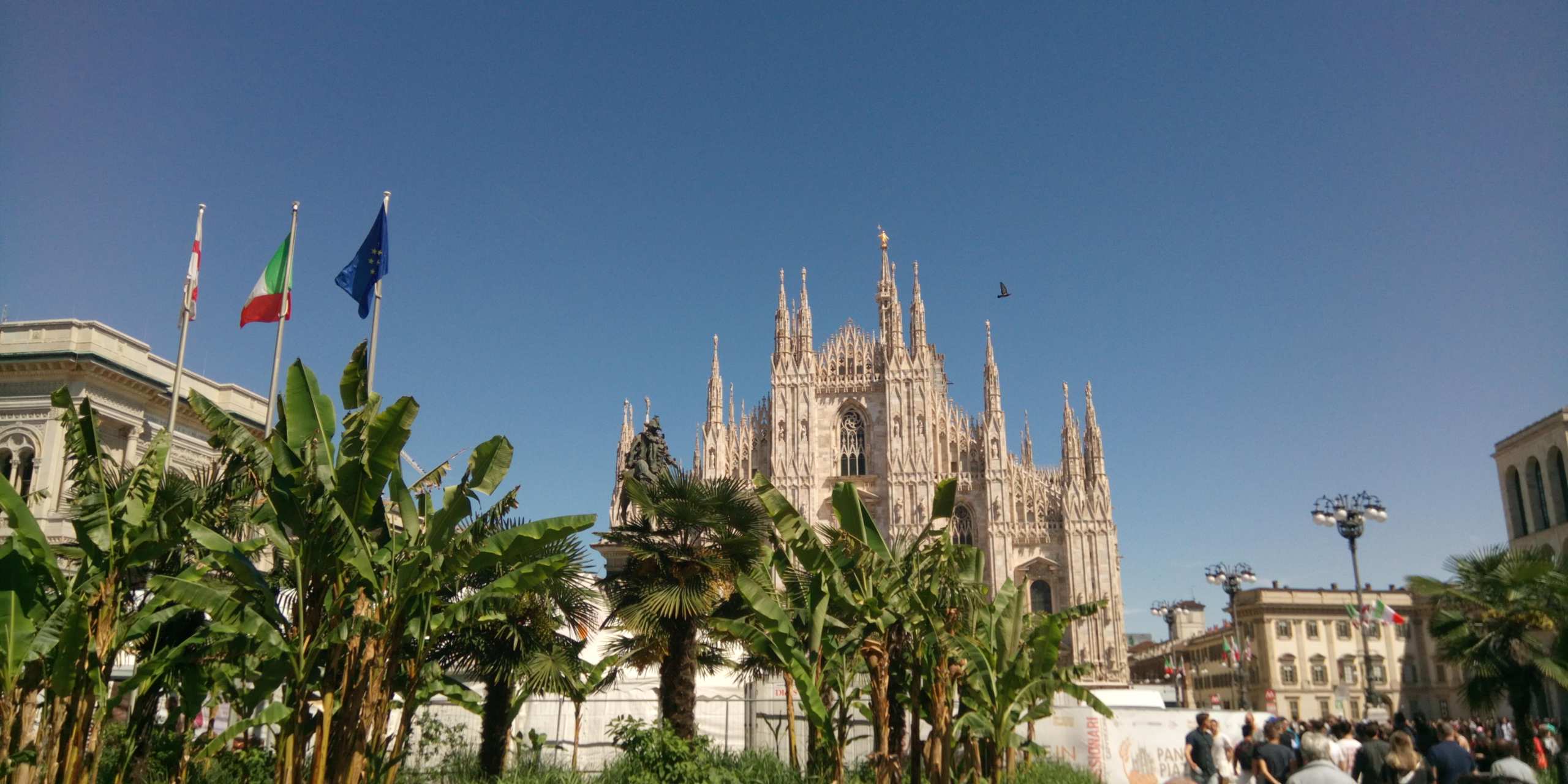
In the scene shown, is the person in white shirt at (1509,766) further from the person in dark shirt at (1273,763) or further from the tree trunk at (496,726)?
the tree trunk at (496,726)

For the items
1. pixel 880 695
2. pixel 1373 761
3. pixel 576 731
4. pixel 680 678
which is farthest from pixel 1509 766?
pixel 576 731

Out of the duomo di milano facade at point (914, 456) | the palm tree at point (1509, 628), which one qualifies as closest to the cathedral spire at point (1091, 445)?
the duomo di milano facade at point (914, 456)

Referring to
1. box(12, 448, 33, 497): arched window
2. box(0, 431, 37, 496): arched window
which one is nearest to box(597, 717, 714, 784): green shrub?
box(12, 448, 33, 497): arched window

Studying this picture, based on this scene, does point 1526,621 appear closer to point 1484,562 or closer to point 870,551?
point 1484,562

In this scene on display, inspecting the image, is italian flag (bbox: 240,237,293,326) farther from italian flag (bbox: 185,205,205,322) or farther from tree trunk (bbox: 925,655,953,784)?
tree trunk (bbox: 925,655,953,784)

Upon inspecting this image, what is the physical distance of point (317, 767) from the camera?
8109 mm

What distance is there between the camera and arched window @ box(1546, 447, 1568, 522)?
34.0 meters

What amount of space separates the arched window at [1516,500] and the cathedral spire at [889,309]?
2509cm

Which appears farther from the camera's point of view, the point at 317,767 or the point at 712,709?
the point at 712,709

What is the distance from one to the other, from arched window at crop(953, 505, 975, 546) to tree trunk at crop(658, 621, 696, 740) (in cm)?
3560

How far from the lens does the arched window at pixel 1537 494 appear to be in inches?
1400

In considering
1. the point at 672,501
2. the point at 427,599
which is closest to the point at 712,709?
the point at 672,501

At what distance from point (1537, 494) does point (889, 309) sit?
90.2ft

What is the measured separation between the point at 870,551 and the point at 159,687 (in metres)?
7.72
